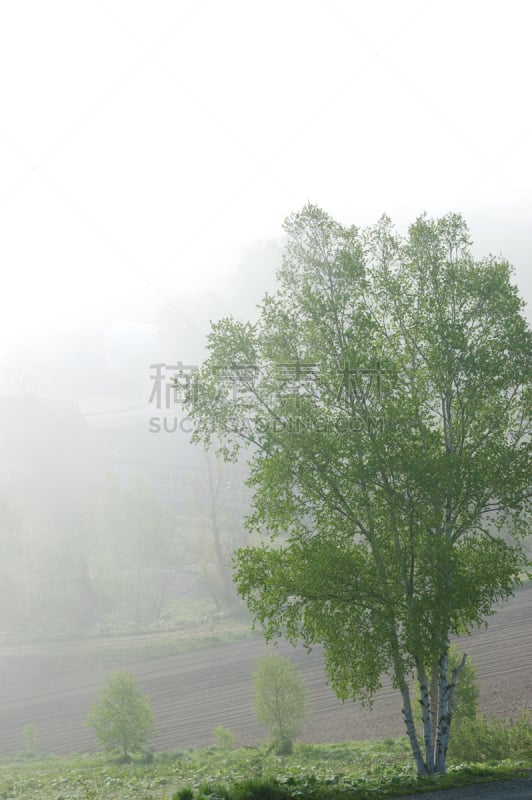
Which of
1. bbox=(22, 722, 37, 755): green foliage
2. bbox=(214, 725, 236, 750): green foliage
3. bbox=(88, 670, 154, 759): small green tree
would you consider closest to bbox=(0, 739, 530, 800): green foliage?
bbox=(214, 725, 236, 750): green foliage

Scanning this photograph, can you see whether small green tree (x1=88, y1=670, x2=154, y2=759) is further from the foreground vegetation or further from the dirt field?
the dirt field

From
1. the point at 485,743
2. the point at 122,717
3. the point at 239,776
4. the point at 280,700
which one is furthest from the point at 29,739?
the point at 485,743

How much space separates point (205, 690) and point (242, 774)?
21.1 meters

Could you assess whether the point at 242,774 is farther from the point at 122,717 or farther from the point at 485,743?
the point at 122,717

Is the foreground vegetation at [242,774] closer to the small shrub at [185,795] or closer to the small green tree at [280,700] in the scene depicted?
the small shrub at [185,795]

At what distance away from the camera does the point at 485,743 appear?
23.6m

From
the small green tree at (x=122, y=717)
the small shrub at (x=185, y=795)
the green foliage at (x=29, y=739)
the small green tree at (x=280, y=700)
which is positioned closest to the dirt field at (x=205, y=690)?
the green foliage at (x=29, y=739)

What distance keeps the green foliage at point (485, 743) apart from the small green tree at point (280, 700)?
1030 cm

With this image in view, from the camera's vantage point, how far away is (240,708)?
40.3 meters

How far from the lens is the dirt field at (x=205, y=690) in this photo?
35.5 meters

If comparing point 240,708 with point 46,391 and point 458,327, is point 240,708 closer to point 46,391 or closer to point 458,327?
point 458,327

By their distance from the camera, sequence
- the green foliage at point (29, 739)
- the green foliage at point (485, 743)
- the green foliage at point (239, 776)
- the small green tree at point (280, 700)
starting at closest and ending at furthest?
the green foliage at point (239, 776)
the green foliage at point (485, 743)
the small green tree at point (280, 700)
the green foliage at point (29, 739)

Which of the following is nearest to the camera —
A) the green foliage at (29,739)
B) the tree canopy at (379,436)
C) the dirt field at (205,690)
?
the tree canopy at (379,436)

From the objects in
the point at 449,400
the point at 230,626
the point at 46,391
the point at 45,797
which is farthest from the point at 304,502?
the point at 46,391
